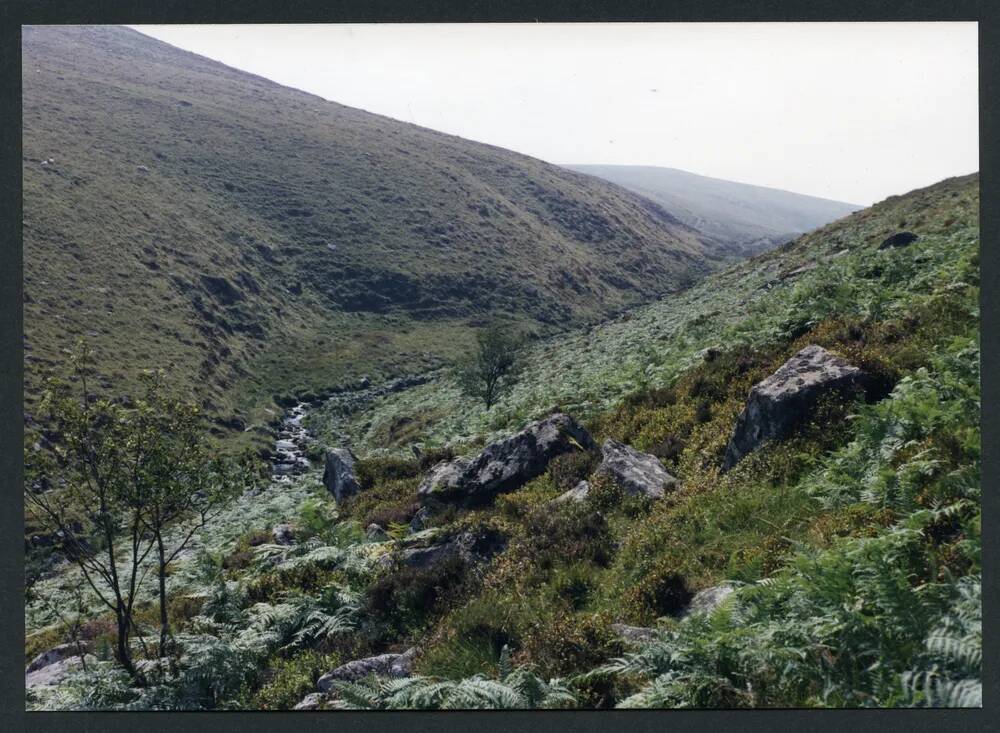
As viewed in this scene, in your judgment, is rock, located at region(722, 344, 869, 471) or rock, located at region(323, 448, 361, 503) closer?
rock, located at region(722, 344, 869, 471)

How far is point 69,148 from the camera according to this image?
6544 centimetres

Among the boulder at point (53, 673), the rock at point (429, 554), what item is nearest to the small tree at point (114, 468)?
the boulder at point (53, 673)

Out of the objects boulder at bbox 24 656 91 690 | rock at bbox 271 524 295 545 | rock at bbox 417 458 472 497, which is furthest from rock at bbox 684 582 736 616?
rock at bbox 271 524 295 545

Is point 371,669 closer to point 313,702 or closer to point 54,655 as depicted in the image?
point 313,702

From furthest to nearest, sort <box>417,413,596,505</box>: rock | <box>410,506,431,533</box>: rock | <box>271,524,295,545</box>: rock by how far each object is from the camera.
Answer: <box>271,524,295,545</box>: rock
<box>417,413,596,505</box>: rock
<box>410,506,431,533</box>: rock

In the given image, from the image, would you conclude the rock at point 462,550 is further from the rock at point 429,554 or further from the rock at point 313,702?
the rock at point 313,702

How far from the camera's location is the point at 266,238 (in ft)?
244

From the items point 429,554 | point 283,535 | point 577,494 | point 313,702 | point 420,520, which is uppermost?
point 577,494

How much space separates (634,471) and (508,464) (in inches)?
91.9

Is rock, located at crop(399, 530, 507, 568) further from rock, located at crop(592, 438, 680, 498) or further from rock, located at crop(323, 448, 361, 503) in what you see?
rock, located at crop(323, 448, 361, 503)

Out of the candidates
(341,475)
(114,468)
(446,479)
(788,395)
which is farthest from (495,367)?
(114,468)

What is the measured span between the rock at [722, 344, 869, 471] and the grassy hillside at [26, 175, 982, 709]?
0.24 meters

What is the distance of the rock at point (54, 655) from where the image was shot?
8953 mm

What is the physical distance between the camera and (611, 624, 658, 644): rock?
5.90 m
